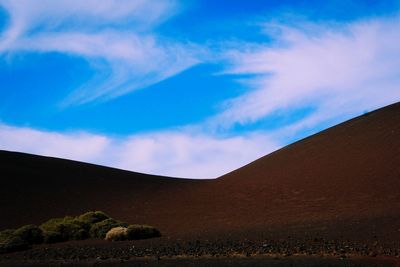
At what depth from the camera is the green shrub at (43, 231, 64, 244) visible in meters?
22.5

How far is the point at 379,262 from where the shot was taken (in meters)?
13.8

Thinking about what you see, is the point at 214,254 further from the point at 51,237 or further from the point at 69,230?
the point at 69,230

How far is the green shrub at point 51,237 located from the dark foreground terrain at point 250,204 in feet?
3.21

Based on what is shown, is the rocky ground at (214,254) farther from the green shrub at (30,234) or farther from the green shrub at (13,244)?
the green shrub at (30,234)

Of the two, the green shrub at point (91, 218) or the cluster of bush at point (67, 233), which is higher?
the green shrub at point (91, 218)

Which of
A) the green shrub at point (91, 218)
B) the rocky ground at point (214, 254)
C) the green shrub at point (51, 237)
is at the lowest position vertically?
the rocky ground at point (214, 254)

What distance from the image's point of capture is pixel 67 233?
933 inches

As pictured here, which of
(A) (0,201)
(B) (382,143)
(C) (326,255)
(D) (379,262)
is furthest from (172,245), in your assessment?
(B) (382,143)

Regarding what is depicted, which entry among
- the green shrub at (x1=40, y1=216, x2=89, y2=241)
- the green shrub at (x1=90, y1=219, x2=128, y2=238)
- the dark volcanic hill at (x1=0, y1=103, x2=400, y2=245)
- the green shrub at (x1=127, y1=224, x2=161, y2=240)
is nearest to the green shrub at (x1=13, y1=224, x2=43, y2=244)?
the green shrub at (x1=40, y1=216, x2=89, y2=241)

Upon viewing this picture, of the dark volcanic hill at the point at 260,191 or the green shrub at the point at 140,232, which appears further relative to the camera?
the dark volcanic hill at the point at 260,191

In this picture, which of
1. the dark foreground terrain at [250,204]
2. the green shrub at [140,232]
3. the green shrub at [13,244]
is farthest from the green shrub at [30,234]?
the green shrub at [140,232]

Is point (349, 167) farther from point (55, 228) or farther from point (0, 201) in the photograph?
point (0, 201)

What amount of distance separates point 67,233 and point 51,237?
1.20m

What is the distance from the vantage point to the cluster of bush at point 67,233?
68.3 ft
